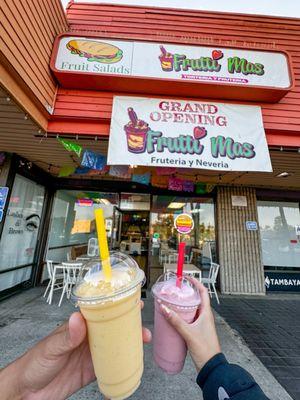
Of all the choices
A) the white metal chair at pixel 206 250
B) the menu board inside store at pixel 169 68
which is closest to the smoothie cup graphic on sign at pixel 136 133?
the menu board inside store at pixel 169 68

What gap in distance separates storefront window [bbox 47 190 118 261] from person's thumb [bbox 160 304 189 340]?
5329 mm

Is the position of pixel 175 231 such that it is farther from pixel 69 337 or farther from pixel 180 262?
pixel 69 337

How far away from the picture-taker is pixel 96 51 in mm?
3377

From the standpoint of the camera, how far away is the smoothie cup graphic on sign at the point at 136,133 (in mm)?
3016

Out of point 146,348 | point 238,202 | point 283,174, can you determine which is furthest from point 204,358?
point 238,202

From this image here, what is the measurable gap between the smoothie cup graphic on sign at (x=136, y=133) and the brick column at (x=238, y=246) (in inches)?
144

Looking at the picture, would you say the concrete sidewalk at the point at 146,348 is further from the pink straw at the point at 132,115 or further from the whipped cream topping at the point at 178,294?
the pink straw at the point at 132,115

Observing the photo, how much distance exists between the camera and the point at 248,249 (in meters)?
5.77

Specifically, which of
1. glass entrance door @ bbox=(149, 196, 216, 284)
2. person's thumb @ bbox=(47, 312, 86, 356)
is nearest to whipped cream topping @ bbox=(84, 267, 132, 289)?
person's thumb @ bbox=(47, 312, 86, 356)

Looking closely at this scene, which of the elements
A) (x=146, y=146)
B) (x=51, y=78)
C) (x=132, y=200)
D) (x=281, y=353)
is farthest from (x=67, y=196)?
(x=281, y=353)

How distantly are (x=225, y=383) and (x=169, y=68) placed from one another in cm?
385

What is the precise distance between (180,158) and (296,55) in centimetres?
325

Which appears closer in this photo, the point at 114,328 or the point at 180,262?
the point at 114,328

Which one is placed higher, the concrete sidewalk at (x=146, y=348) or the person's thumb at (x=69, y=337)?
the person's thumb at (x=69, y=337)
